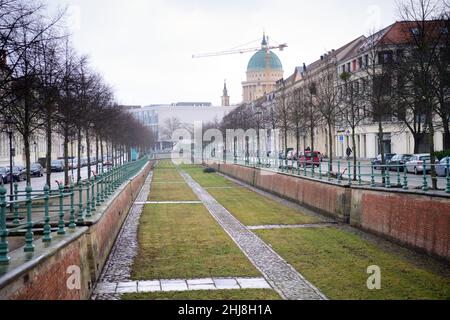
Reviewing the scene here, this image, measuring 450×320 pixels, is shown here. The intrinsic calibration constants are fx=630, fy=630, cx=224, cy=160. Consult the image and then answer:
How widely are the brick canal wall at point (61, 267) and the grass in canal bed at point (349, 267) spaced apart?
4.83 meters

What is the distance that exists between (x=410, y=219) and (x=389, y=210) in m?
1.75

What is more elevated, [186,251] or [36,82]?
[36,82]

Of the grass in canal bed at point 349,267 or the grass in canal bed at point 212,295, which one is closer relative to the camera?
the grass in canal bed at point 212,295

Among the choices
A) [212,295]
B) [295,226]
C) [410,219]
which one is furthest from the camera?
[295,226]

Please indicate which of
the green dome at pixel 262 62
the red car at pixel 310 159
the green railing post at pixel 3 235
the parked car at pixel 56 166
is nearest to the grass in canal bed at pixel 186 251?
the green railing post at pixel 3 235

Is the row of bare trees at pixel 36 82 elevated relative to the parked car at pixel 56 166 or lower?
elevated

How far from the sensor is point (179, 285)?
1342cm

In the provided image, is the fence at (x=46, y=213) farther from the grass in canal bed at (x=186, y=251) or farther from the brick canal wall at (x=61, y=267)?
the grass in canal bed at (x=186, y=251)

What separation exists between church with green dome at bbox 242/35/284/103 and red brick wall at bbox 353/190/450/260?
146193 mm

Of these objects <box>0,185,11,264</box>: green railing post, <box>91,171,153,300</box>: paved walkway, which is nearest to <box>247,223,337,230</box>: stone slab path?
<box>91,171,153,300</box>: paved walkway

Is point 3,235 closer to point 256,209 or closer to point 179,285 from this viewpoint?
point 179,285

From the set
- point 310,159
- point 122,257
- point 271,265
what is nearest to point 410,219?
point 271,265

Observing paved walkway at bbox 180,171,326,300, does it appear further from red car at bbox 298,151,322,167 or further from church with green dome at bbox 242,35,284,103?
church with green dome at bbox 242,35,284,103

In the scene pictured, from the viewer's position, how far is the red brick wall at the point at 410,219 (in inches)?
639
